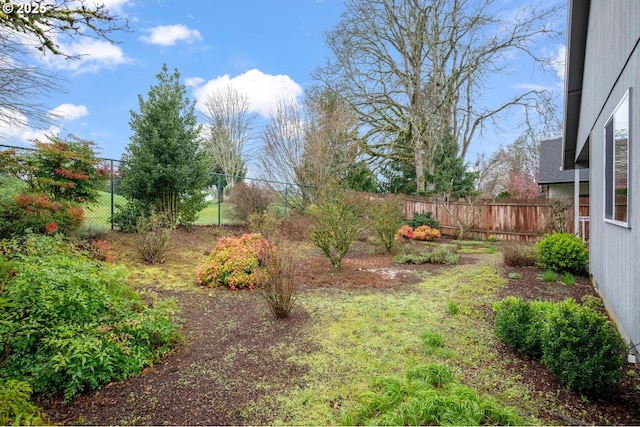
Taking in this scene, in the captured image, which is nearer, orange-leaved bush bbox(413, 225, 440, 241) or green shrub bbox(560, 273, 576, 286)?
green shrub bbox(560, 273, 576, 286)

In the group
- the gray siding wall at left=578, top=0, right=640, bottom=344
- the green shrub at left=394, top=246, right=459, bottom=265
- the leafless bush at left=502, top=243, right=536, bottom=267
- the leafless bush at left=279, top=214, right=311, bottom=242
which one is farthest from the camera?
the leafless bush at left=279, top=214, right=311, bottom=242

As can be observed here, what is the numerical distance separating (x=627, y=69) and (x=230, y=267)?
5.83 meters

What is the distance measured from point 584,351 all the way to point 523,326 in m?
0.76

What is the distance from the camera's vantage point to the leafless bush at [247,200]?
40.5 ft

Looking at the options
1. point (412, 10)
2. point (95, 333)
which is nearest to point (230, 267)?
point (95, 333)

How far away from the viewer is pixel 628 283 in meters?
3.23

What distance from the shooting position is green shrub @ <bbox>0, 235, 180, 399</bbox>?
2631mm

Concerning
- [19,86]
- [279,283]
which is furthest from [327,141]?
[279,283]

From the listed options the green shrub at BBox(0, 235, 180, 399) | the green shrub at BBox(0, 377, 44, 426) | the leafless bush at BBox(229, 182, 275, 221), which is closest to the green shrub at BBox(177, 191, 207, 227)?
the leafless bush at BBox(229, 182, 275, 221)

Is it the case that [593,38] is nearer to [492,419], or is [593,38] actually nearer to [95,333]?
[492,419]

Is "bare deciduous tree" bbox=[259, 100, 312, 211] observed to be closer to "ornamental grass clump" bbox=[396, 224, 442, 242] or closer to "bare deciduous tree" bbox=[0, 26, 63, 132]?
"ornamental grass clump" bbox=[396, 224, 442, 242]

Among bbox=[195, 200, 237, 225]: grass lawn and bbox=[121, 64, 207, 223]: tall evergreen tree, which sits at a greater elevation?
bbox=[121, 64, 207, 223]: tall evergreen tree

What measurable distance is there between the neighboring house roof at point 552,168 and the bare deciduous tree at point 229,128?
1727 centimetres

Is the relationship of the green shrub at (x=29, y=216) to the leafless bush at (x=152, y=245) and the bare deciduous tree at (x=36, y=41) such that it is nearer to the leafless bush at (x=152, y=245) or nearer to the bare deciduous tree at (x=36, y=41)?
the leafless bush at (x=152, y=245)
